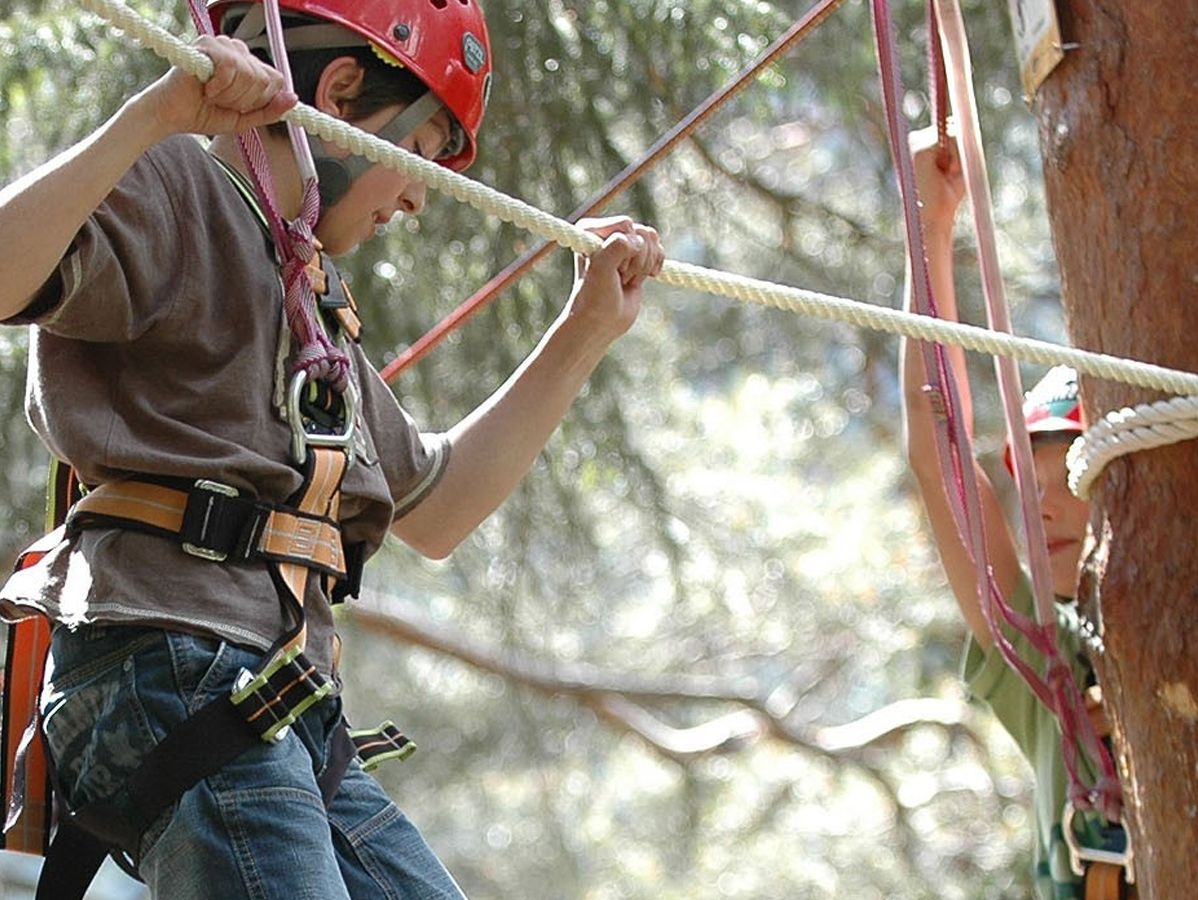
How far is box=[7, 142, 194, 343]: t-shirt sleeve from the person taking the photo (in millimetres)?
1915

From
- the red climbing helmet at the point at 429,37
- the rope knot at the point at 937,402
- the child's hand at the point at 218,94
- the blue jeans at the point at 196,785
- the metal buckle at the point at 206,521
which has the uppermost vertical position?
the red climbing helmet at the point at 429,37

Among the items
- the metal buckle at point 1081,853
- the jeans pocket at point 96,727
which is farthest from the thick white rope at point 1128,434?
the jeans pocket at point 96,727

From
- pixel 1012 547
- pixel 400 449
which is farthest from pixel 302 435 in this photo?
pixel 1012 547

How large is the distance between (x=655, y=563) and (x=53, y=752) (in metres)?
7.65

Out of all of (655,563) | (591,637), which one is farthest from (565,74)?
(591,637)

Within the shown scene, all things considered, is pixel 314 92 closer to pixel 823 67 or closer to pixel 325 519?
pixel 325 519

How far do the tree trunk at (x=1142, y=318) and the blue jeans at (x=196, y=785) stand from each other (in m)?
0.93

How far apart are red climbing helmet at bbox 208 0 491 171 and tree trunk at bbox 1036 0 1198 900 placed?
2.52 ft

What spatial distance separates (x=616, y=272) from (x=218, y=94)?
0.70 m

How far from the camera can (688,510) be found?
28.4ft

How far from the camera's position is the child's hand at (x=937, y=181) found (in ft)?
9.86

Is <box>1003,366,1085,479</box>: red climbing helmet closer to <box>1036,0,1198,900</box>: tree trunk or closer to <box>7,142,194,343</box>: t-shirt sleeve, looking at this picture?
<box>1036,0,1198,900</box>: tree trunk

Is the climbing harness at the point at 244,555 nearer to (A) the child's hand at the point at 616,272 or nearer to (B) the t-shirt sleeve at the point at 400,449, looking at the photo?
(B) the t-shirt sleeve at the point at 400,449

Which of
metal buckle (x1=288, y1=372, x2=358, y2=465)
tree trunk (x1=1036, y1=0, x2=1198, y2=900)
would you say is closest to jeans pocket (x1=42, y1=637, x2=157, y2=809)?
metal buckle (x1=288, y1=372, x2=358, y2=465)
